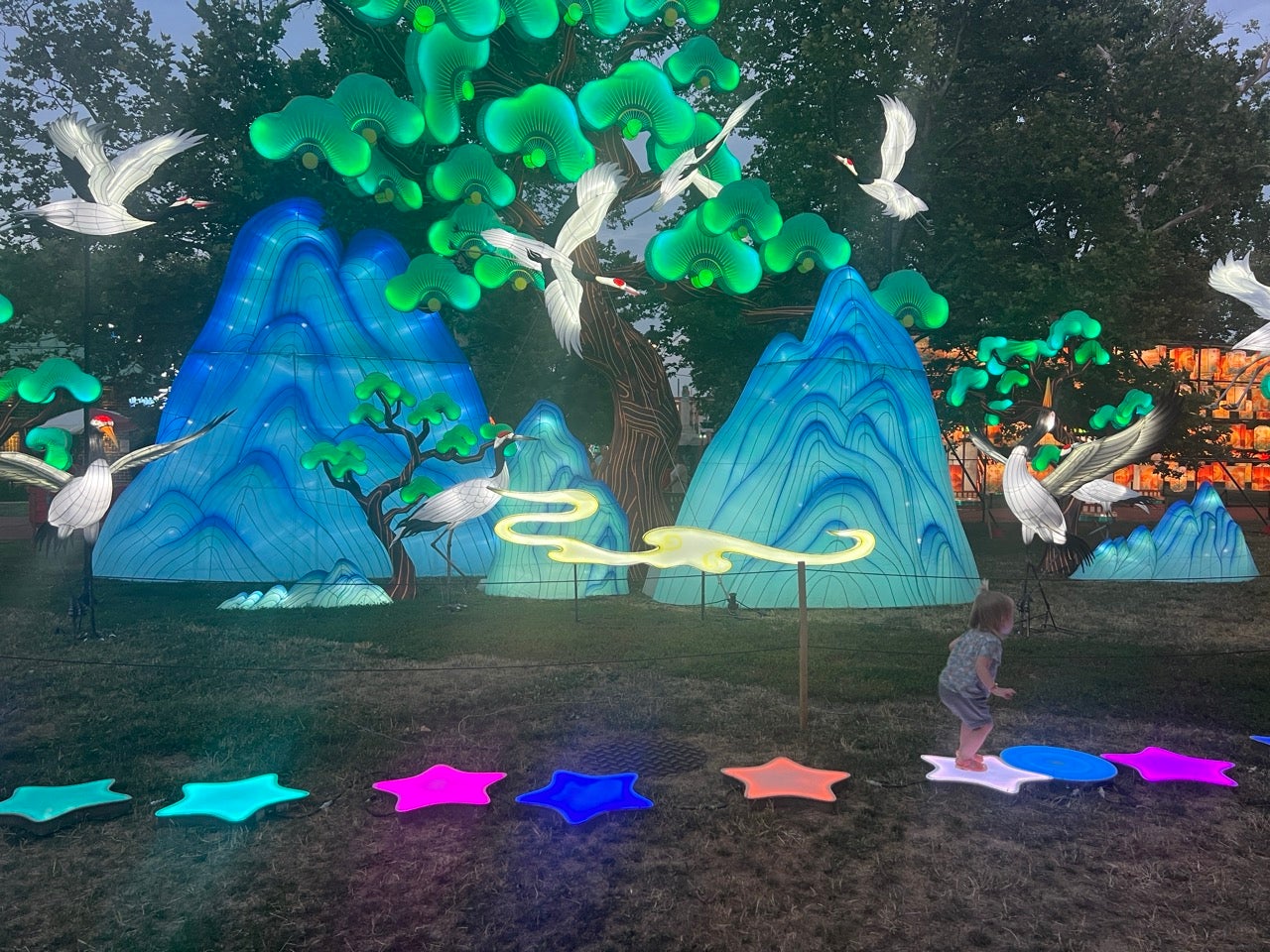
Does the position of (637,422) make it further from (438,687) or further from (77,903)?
(77,903)

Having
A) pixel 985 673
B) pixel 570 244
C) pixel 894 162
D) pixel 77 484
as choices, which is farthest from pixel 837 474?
pixel 77 484

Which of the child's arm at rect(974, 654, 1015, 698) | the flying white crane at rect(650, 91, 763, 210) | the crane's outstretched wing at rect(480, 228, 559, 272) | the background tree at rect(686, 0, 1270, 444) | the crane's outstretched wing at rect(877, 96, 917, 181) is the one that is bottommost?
the child's arm at rect(974, 654, 1015, 698)

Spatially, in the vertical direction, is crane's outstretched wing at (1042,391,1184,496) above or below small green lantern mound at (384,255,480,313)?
below

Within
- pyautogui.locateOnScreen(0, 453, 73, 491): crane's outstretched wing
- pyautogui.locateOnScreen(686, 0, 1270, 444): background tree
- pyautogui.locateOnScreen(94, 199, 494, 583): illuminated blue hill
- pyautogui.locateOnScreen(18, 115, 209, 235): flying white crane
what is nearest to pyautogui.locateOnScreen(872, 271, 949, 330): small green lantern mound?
pyautogui.locateOnScreen(686, 0, 1270, 444): background tree

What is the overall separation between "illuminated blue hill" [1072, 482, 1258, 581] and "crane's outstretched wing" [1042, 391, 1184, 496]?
180 inches

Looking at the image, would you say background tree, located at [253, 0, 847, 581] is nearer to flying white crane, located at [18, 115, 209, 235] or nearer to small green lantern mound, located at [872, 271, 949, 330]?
small green lantern mound, located at [872, 271, 949, 330]

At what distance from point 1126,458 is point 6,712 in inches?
454

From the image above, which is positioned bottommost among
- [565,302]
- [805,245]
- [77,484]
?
[77,484]

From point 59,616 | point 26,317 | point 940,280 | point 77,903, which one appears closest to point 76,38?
point 26,317

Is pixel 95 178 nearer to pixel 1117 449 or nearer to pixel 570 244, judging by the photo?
pixel 570 244

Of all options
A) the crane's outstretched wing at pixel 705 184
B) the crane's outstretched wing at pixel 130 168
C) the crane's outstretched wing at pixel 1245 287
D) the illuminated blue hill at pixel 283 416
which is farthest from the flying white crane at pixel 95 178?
the crane's outstretched wing at pixel 1245 287

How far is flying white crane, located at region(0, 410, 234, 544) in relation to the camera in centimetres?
1031

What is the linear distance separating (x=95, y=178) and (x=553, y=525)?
7.10 m

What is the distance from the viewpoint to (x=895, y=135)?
14.0m
